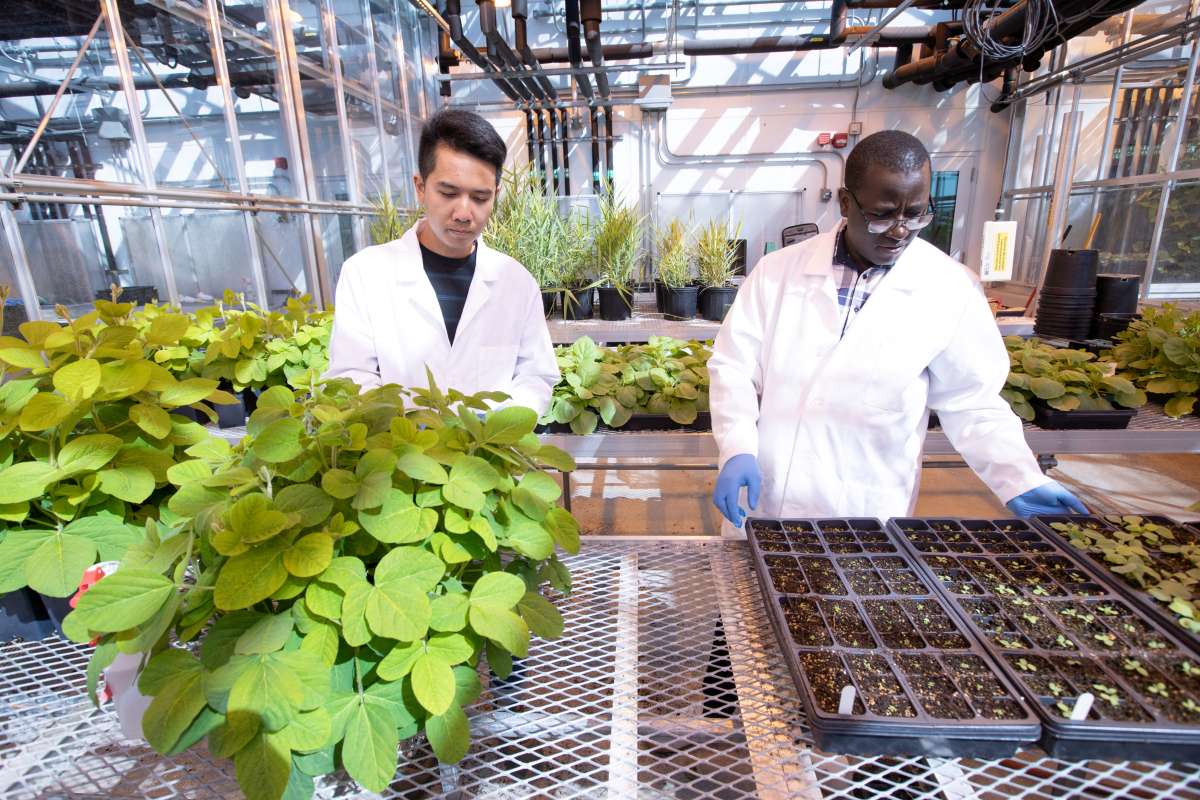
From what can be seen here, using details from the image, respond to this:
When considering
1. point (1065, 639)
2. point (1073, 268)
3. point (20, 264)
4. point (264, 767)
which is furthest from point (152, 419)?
point (1073, 268)

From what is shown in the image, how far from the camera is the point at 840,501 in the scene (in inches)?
55.1

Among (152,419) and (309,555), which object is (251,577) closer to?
(309,555)

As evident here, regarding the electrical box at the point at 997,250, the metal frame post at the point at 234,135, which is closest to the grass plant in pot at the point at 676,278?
the electrical box at the point at 997,250

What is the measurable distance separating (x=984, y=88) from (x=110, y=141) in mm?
7239

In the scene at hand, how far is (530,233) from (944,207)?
5.37 metres

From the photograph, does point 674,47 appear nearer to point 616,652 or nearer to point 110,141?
point 110,141

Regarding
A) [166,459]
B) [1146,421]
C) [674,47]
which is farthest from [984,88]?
[166,459]

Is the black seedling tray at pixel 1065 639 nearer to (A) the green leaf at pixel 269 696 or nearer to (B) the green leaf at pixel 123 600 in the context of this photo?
(A) the green leaf at pixel 269 696

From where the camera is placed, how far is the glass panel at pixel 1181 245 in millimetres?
3746

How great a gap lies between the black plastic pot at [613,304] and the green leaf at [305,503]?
2.93 meters

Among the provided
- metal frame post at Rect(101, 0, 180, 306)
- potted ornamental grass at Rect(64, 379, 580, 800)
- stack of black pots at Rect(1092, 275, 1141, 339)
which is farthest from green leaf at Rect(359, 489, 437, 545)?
stack of black pots at Rect(1092, 275, 1141, 339)

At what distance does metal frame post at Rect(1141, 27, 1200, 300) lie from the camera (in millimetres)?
3629

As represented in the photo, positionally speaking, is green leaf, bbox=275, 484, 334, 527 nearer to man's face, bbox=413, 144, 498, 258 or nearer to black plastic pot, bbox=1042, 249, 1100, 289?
man's face, bbox=413, 144, 498, 258

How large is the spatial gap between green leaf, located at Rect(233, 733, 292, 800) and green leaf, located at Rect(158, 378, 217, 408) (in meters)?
0.49
